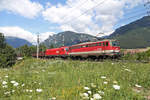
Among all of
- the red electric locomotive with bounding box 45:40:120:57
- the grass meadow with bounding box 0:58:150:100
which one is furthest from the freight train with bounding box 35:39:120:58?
the grass meadow with bounding box 0:58:150:100

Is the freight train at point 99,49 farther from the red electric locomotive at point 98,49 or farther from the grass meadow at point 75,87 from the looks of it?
the grass meadow at point 75,87

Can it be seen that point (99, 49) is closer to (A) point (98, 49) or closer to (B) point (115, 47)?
(A) point (98, 49)

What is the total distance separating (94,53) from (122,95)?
19.5 metres

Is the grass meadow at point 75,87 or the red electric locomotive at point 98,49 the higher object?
the red electric locomotive at point 98,49

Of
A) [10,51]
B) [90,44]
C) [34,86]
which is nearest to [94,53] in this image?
[90,44]

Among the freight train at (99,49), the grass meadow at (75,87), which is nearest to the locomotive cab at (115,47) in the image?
the freight train at (99,49)

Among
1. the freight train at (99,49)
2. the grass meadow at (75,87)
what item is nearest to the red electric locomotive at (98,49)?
the freight train at (99,49)

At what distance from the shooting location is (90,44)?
2442 cm

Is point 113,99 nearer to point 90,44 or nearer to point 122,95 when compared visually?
point 122,95

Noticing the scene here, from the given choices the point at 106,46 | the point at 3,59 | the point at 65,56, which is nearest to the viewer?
the point at 106,46

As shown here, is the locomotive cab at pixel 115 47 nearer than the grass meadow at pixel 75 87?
No

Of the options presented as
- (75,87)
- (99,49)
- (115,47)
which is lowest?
(75,87)

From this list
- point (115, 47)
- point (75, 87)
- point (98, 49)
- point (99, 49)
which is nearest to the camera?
point (75, 87)

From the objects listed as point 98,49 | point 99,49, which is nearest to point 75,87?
point 99,49
